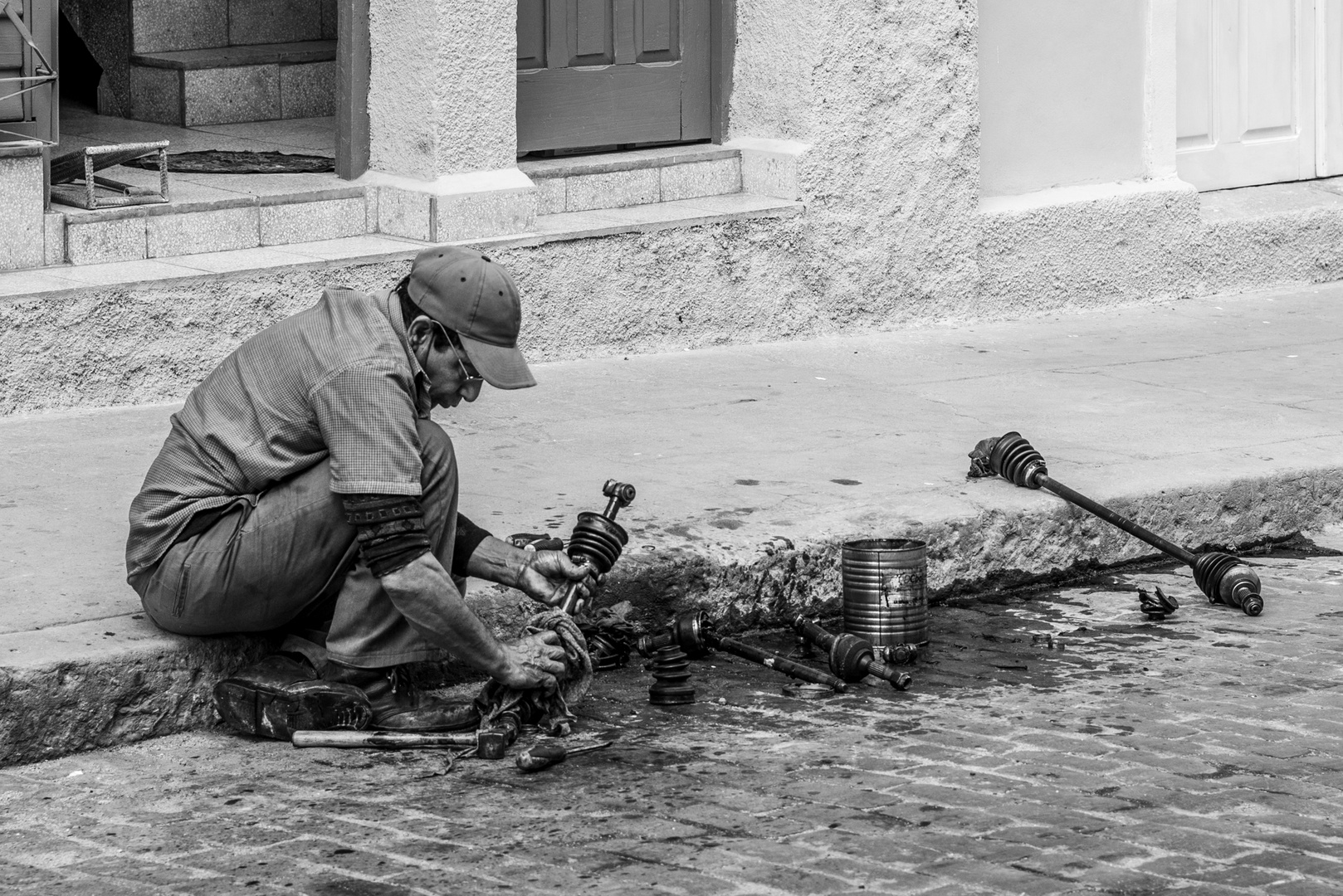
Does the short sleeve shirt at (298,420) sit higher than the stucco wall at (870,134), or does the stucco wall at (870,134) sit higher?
the stucco wall at (870,134)

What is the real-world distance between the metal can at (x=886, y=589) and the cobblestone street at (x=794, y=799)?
0.14 metres

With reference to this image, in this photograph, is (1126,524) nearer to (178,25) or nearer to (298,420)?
(298,420)

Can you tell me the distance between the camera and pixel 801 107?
343 inches

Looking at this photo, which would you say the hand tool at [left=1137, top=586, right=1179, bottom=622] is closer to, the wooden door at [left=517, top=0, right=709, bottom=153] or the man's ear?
the man's ear

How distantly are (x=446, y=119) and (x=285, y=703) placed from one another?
3.60 m

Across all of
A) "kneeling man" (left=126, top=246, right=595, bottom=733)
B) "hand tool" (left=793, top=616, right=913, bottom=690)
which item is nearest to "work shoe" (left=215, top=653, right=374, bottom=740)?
"kneeling man" (left=126, top=246, right=595, bottom=733)

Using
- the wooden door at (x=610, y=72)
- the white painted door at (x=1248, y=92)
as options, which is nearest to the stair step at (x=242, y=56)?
the wooden door at (x=610, y=72)

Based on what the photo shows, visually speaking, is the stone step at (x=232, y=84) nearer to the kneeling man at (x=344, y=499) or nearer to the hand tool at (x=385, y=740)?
the kneeling man at (x=344, y=499)

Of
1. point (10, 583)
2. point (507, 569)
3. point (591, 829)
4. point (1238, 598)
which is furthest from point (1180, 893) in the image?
point (10, 583)

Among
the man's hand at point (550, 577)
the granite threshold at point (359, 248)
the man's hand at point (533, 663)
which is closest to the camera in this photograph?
the man's hand at point (533, 663)

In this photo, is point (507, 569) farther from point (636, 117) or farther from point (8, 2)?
Answer: point (636, 117)

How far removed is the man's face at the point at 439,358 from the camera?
15.0 ft

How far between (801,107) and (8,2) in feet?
10.4

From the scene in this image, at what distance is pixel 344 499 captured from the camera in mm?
4484
